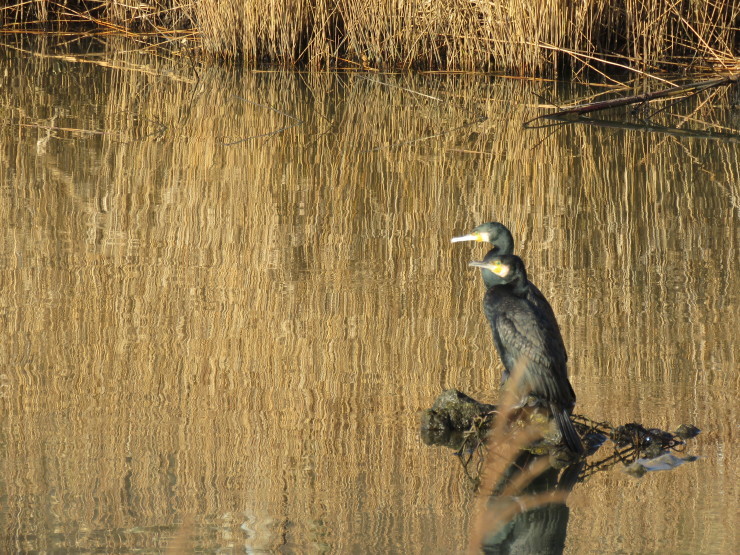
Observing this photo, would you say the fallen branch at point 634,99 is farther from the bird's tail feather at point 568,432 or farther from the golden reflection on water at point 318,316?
the bird's tail feather at point 568,432

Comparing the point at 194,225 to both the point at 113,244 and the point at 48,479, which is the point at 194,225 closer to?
the point at 113,244

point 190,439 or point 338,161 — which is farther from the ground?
point 338,161

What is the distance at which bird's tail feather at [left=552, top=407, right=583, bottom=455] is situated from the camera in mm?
3289

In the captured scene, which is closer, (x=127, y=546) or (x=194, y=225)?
(x=127, y=546)

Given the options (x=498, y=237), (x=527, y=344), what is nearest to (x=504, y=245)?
(x=498, y=237)

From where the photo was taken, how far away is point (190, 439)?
3307 millimetres

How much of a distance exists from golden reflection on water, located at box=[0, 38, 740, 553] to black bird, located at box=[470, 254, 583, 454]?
23 cm

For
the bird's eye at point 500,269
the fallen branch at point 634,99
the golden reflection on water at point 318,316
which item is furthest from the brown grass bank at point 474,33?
the bird's eye at point 500,269

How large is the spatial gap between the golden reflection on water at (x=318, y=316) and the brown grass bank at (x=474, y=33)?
55.5 inches

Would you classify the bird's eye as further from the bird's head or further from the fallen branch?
the fallen branch

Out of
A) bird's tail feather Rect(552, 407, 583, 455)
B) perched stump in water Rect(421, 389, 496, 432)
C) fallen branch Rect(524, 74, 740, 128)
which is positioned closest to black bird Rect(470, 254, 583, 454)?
A: bird's tail feather Rect(552, 407, 583, 455)

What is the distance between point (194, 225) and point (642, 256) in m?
2.00

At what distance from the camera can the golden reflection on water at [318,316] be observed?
2.99 metres

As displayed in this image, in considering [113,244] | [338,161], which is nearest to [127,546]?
[113,244]
